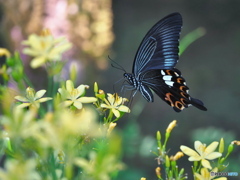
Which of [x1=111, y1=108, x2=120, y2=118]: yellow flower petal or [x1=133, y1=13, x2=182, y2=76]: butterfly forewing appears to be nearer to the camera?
[x1=111, y1=108, x2=120, y2=118]: yellow flower petal

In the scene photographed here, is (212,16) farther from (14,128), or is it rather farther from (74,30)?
(14,128)

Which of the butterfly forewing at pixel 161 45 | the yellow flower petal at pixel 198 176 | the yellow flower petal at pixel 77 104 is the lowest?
the yellow flower petal at pixel 198 176

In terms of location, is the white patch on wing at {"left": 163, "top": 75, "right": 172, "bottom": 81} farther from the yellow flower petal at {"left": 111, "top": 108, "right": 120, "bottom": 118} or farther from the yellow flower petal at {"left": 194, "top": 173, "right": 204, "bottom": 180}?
the yellow flower petal at {"left": 194, "top": 173, "right": 204, "bottom": 180}

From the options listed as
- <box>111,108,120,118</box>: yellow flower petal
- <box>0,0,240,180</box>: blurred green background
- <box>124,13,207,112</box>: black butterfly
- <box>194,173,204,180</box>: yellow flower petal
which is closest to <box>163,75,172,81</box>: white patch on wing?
<box>124,13,207,112</box>: black butterfly

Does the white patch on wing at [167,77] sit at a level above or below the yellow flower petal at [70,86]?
below

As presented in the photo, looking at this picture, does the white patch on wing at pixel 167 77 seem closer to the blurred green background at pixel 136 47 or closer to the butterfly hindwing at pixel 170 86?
the butterfly hindwing at pixel 170 86

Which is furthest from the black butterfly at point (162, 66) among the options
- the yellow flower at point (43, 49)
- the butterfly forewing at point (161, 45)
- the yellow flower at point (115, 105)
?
the yellow flower at point (43, 49)

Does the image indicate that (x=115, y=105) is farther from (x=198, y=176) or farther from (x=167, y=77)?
(x=167, y=77)

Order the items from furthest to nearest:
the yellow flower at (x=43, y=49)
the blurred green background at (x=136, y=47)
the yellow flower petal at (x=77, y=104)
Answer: the blurred green background at (x=136, y=47), the yellow flower petal at (x=77, y=104), the yellow flower at (x=43, y=49)
